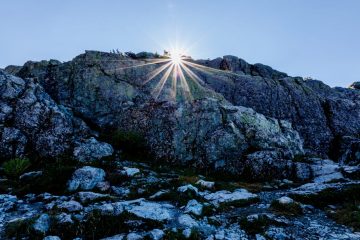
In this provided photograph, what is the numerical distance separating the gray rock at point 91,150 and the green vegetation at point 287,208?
1555cm

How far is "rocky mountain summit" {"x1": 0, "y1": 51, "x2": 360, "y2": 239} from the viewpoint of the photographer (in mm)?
11227

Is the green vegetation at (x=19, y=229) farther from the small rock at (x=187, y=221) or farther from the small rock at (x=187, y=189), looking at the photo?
the small rock at (x=187, y=189)

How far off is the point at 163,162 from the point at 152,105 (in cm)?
801

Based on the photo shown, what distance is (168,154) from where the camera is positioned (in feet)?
86.0

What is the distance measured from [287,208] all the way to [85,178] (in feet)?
37.8

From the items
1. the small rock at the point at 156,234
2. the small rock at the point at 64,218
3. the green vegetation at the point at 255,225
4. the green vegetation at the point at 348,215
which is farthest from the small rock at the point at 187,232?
the green vegetation at the point at 348,215

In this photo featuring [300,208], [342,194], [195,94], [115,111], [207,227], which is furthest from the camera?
[195,94]

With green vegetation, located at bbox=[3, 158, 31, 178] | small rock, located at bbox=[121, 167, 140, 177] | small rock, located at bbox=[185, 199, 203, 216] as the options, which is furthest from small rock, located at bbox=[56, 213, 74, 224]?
green vegetation, located at bbox=[3, 158, 31, 178]

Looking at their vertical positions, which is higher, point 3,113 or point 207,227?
point 3,113

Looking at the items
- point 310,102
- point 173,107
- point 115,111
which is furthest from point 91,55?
point 310,102

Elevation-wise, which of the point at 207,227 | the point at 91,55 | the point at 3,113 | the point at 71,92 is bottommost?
the point at 207,227

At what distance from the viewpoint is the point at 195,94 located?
124ft

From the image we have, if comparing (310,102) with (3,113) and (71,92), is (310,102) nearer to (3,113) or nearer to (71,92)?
(71,92)

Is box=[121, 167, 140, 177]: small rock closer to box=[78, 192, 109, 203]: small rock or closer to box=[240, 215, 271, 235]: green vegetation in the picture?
box=[78, 192, 109, 203]: small rock
